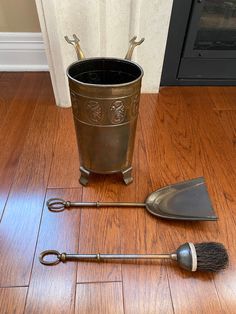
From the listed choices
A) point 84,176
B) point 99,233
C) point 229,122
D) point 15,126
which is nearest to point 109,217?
point 99,233

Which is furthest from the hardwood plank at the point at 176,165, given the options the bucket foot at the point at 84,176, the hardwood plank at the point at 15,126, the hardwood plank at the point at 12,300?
the hardwood plank at the point at 15,126

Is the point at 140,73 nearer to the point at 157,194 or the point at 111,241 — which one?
the point at 157,194

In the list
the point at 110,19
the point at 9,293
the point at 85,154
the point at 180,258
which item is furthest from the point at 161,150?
the point at 9,293

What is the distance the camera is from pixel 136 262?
2.27 ft

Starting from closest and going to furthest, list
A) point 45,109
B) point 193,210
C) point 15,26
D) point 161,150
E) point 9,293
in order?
1. point 9,293
2. point 193,210
3. point 161,150
4. point 45,109
5. point 15,26

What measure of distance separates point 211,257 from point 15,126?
912 millimetres

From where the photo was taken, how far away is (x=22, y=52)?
1.40 m

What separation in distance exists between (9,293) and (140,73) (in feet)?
2.18

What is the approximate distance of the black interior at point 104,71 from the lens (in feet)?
2.50

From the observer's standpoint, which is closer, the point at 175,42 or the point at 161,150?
the point at 161,150

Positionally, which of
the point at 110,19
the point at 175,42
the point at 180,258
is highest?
the point at 110,19

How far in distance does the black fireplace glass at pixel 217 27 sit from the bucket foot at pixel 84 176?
2.94 feet

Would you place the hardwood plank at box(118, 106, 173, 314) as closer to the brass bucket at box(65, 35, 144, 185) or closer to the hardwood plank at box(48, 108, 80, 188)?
the brass bucket at box(65, 35, 144, 185)

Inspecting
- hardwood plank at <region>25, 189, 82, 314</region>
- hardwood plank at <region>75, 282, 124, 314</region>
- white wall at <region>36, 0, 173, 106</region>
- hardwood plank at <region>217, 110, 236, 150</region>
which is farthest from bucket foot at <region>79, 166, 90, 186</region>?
hardwood plank at <region>217, 110, 236, 150</region>
